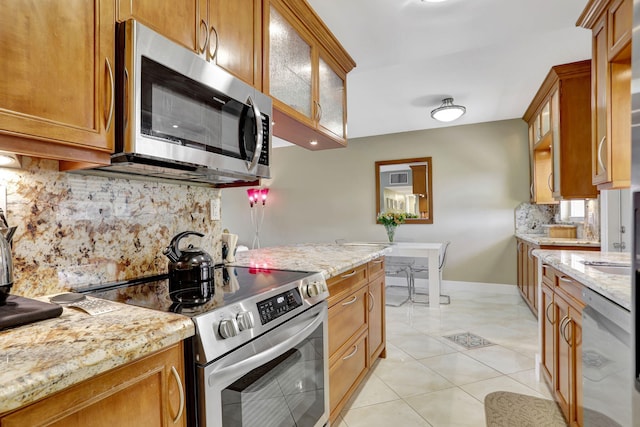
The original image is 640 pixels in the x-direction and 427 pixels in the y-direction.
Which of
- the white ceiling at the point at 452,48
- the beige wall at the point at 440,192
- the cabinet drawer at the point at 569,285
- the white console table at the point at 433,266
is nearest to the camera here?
the cabinet drawer at the point at 569,285

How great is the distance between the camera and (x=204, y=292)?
47.1 inches

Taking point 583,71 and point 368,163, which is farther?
point 368,163

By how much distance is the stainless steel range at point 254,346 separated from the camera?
899 millimetres

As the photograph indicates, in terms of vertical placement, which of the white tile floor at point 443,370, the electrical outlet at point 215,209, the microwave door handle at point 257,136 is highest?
the microwave door handle at point 257,136

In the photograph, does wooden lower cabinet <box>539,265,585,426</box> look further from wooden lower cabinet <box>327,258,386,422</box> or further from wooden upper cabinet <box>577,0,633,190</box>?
wooden lower cabinet <box>327,258,386,422</box>

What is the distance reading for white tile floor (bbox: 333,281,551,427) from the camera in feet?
6.32

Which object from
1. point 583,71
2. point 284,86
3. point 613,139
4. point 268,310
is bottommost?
point 268,310

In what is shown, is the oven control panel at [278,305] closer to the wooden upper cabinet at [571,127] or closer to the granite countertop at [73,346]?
the granite countertop at [73,346]

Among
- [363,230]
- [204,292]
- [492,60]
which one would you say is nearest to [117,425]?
[204,292]

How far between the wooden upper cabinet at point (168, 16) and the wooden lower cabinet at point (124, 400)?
3.34ft

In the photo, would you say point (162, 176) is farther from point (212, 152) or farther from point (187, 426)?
point (187, 426)

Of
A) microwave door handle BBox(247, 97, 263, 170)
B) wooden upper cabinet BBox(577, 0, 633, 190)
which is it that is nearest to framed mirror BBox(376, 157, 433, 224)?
wooden upper cabinet BBox(577, 0, 633, 190)

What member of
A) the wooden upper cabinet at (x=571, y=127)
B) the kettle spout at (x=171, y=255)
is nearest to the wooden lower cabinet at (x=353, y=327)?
the kettle spout at (x=171, y=255)

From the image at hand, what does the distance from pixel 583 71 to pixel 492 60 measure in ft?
2.91
